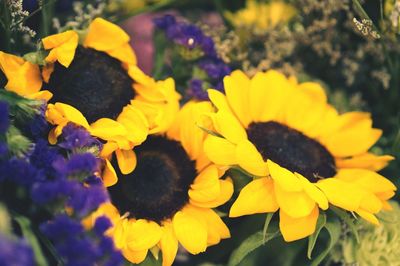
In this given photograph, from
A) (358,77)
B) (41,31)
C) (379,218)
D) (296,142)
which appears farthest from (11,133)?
(358,77)

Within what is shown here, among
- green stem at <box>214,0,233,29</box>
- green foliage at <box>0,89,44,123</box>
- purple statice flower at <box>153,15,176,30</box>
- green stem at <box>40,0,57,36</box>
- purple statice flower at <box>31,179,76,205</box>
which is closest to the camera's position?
purple statice flower at <box>31,179,76,205</box>

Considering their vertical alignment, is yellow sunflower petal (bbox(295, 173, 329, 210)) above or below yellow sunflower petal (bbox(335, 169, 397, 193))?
above

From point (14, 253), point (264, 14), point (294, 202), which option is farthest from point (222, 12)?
point (14, 253)

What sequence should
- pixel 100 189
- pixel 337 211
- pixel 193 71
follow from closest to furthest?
pixel 100 189, pixel 337 211, pixel 193 71

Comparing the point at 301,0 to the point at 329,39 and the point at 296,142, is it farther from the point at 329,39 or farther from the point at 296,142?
the point at 296,142

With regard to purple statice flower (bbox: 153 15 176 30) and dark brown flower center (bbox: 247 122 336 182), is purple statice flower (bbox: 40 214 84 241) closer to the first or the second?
dark brown flower center (bbox: 247 122 336 182)

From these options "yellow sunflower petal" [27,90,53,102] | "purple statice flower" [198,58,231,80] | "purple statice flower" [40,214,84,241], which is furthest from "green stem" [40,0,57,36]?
"purple statice flower" [40,214,84,241]

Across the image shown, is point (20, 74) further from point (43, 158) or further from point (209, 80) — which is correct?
point (209, 80)

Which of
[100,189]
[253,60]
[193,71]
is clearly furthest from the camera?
[253,60]

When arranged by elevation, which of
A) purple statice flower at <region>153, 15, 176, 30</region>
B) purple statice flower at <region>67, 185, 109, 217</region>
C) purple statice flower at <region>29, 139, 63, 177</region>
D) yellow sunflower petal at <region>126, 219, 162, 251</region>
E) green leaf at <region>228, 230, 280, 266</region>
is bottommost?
green leaf at <region>228, 230, 280, 266</region>
